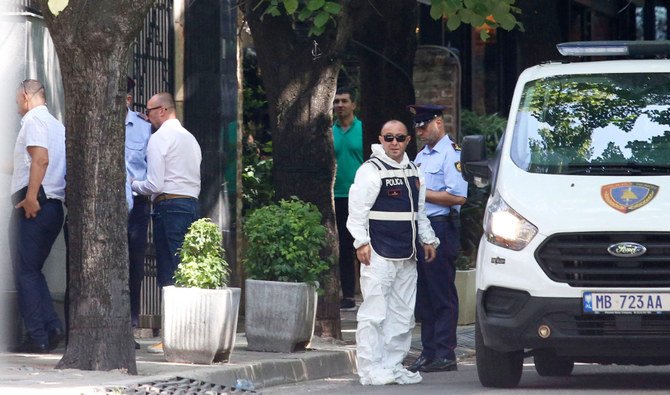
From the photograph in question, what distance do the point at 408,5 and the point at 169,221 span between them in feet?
13.3

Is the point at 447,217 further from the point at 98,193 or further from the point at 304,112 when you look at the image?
the point at 98,193

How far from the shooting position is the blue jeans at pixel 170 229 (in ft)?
41.4

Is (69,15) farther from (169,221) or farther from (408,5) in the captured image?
(408,5)

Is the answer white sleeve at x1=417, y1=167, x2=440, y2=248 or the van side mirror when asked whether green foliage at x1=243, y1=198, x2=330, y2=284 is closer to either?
white sleeve at x1=417, y1=167, x2=440, y2=248

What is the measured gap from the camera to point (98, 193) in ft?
33.8

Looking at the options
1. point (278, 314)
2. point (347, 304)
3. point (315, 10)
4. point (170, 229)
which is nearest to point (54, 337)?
point (170, 229)

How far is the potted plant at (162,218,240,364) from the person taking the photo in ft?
36.2

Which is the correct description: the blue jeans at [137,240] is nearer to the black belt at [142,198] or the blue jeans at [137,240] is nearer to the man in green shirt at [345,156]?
the black belt at [142,198]

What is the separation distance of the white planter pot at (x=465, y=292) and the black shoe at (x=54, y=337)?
452 centimetres

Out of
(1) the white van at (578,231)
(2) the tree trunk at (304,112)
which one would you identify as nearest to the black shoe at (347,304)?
(2) the tree trunk at (304,112)

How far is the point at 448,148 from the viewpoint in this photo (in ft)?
40.2

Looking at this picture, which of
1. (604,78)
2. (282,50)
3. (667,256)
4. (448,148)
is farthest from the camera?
(282,50)

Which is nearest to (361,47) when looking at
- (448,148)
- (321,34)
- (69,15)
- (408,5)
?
(408,5)

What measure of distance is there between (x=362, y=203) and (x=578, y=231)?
1892 mm
